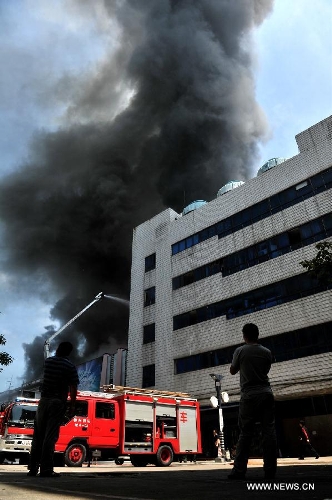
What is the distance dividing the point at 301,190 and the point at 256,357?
21.4 m

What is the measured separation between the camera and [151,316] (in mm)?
30359

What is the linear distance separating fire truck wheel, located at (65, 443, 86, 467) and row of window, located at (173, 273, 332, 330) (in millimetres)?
14244

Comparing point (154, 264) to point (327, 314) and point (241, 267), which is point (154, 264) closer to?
point (241, 267)

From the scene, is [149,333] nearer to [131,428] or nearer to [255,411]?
[131,428]

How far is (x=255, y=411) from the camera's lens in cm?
386

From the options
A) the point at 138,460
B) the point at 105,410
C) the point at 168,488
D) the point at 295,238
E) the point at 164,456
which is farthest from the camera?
the point at 295,238

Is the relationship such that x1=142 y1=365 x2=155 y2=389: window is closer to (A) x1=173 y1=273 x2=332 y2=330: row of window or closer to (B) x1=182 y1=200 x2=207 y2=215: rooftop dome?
(A) x1=173 y1=273 x2=332 y2=330: row of window

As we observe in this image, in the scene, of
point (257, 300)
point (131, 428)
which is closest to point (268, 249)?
point (257, 300)

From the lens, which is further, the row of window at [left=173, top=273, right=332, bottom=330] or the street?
Answer: the row of window at [left=173, top=273, right=332, bottom=330]

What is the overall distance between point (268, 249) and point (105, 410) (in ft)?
49.1

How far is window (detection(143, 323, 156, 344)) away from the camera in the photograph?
2958 cm

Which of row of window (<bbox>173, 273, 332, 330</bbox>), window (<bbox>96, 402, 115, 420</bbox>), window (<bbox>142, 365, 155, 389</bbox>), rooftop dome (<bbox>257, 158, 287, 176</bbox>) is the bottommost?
window (<bbox>96, 402, 115, 420</bbox>)

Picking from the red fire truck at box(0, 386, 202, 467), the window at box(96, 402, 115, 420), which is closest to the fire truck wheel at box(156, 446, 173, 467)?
the red fire truck at box(0, 386, 202, 467)

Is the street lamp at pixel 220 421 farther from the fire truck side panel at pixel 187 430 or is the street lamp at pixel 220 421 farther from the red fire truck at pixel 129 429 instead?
the fire truck side panel at pixel 187 430
